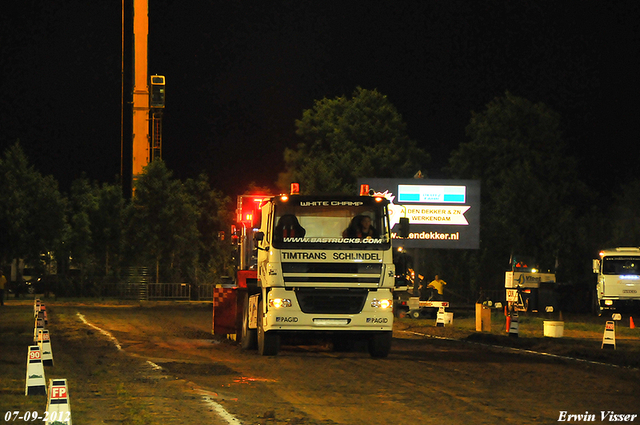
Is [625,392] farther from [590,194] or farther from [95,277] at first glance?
[590,194]

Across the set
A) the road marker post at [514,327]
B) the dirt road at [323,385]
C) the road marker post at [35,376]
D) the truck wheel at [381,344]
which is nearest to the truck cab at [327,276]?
the truck wheel at [381,344]

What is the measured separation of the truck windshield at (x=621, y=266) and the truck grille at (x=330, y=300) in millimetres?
29234

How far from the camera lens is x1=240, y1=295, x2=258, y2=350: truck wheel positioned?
62.3 ft

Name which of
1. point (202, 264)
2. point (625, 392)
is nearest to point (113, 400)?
point (625, 392)

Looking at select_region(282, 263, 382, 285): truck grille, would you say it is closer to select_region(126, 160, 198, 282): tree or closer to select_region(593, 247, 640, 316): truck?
select_region(593, 247, 640, 316): truck

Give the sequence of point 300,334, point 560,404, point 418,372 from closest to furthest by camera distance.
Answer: point 560,404
point 418,372
point 300,334

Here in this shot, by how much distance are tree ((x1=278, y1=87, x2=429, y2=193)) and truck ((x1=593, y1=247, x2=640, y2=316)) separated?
2643cm

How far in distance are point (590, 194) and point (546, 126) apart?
6306 mm

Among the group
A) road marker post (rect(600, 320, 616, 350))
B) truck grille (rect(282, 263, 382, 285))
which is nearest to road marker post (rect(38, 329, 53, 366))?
truck grille (rect(282, 263, 382, 285))

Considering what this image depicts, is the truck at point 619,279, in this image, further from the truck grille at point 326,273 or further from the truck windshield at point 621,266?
the truck grille at point 326,273

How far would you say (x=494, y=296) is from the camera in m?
57.0

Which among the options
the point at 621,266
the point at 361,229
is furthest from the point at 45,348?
the point at 621,266

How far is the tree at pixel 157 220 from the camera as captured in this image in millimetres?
61312

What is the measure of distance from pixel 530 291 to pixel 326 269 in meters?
32.1
